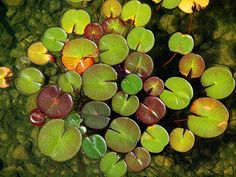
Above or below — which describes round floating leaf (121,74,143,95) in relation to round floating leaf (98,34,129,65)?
below

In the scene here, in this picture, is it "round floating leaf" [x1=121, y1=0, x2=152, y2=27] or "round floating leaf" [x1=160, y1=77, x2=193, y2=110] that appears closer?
"round floating leaf" [x1=160, y1=77, x2=193, y2=110]

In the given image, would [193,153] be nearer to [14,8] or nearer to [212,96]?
[212,96]

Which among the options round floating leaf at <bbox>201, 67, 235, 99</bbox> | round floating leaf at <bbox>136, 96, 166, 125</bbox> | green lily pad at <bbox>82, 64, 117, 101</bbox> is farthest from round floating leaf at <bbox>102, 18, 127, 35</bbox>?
round floating leaf at <bbox>201, 67, 235, 99</bbox>

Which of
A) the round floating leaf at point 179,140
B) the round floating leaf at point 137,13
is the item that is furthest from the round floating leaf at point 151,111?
the round floating leaf at point 137,13

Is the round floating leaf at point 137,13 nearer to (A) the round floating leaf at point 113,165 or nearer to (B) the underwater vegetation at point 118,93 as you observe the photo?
(B) the underwater vegetation at point 118,93

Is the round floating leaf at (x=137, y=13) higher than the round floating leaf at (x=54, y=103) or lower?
higher

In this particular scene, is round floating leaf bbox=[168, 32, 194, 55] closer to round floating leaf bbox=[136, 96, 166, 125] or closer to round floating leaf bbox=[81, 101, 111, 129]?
round floating leaf bbox=[136, 96, 166, 125]

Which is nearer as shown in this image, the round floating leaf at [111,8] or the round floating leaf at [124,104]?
the round floating leaf at [124,104]
